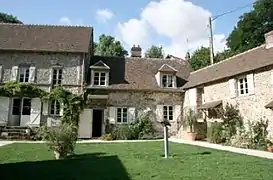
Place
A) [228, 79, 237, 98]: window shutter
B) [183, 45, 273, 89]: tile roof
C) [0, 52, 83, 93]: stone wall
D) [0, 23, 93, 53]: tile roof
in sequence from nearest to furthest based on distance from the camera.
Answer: [183, 45, 273, 89]: tile roof < [228, 79, 237, 98]: window shutter < [0, 52, 83, 93]: stone wall < [0, 23, 93, 53]: tile roof

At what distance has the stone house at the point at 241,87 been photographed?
47.3 ft

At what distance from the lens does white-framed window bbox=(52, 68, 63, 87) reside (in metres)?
21.2

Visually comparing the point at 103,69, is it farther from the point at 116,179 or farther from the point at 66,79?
the point at 116,179

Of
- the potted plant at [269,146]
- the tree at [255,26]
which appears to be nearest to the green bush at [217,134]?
the potted plant at [269,146]

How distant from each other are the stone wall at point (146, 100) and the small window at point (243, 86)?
269 inches

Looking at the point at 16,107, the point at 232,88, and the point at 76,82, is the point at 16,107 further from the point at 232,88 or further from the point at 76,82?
the point at 232,88

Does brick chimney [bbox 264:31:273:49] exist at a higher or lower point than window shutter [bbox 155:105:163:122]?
higher

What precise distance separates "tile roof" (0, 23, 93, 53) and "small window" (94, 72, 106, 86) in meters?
2.22

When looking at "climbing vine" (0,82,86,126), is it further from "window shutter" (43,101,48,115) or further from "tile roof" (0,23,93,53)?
"tile roof" (0,23,93,53)

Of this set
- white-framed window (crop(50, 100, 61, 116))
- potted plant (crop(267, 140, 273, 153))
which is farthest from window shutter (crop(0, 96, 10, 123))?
potted plant (crop(267, 140, 273, 153))

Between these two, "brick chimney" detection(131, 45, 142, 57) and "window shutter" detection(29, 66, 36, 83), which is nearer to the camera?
"window shutter" detection(29, 66, 36, 83)

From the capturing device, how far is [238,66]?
57.1ft

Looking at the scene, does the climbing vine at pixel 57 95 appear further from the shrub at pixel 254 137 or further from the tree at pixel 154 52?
the tree at pixel 154 52

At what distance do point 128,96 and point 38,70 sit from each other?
745 cm
